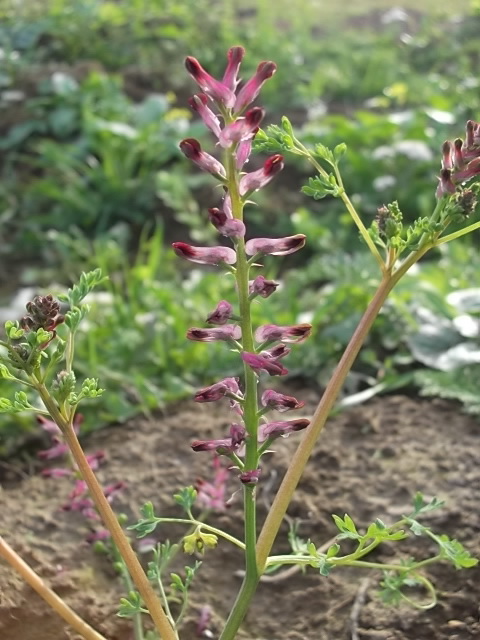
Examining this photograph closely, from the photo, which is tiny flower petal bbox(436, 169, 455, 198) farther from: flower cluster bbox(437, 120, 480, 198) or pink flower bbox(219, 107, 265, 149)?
→ pink flower bbox(219, 107, 265, 149)

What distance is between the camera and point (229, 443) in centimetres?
→ 106

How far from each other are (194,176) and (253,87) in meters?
2.96

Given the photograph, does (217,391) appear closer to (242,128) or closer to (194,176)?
(242,128)

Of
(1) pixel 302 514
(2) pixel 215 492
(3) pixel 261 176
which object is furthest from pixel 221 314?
(1) pixel 302 514

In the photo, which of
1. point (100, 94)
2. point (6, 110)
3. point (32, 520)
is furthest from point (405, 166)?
point (32, 520)

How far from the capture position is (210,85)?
0.98 meters

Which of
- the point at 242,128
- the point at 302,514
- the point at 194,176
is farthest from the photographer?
the point at 194,176

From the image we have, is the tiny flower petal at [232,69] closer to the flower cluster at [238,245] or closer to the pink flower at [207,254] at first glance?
the flower cluster at [238,245]

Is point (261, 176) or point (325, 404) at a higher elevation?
point (261, 176)

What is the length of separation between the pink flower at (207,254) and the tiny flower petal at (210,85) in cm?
16

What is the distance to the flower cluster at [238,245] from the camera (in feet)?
3.22

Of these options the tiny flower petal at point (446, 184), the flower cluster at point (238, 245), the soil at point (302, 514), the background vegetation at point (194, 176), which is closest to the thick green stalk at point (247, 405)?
the flower cluster at point (238, 245)

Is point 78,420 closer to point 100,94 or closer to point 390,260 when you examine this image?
point 390,260

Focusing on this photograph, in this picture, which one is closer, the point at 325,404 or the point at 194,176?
the point at 325,404
